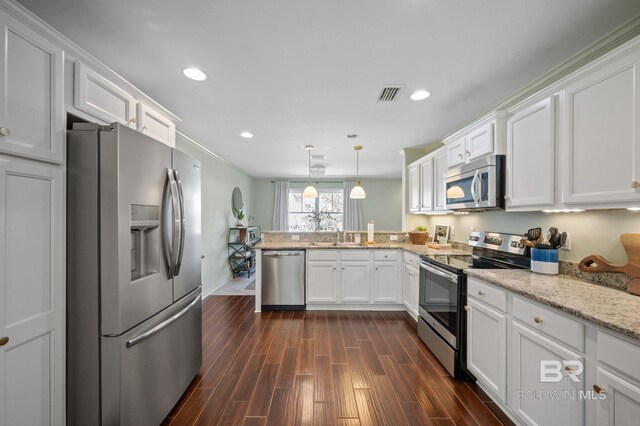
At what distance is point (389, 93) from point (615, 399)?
240 cm

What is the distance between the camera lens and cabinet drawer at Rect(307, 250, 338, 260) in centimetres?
378

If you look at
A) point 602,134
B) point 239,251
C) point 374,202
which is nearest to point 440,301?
point 602,134

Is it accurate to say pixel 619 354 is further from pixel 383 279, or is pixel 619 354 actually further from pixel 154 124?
pixel 154 124

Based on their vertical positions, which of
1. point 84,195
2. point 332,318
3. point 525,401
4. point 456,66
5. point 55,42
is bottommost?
point 332,318

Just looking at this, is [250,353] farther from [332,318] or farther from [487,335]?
[487,335]

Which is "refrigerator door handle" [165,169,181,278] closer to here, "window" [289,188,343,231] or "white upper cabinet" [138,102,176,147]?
"white upper cabinet" [138,102,176,147]

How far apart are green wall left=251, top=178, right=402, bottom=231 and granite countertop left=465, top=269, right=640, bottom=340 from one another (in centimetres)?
624

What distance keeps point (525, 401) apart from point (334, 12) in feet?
8.25

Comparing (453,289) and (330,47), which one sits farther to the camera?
(453,289)

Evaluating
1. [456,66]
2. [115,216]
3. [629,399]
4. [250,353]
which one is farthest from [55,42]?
[629,399]

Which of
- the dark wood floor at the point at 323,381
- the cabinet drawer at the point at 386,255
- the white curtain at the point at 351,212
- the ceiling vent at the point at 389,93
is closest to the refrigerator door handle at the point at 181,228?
the dark wood floor at the point at 323,381

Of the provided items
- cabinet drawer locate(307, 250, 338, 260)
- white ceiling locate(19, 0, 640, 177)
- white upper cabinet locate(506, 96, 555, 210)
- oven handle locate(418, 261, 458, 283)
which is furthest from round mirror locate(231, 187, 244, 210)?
white upper cabinet locate(506, 96, 555, 210)

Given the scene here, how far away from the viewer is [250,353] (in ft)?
8.55

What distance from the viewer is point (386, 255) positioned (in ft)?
12.3
